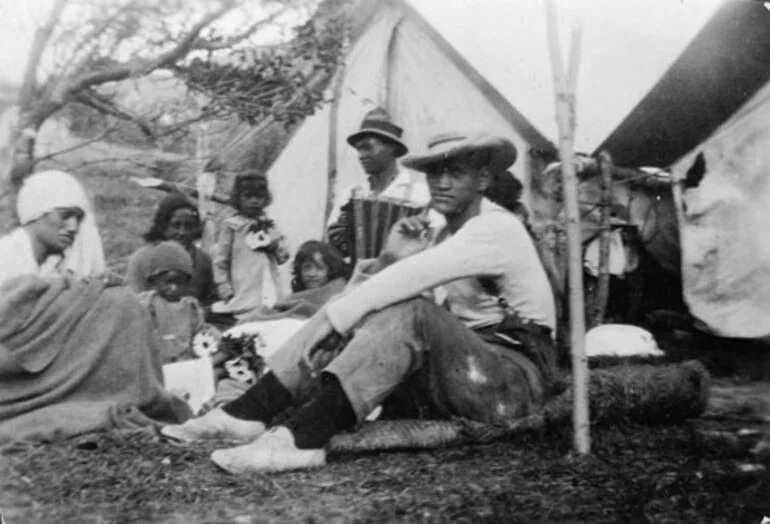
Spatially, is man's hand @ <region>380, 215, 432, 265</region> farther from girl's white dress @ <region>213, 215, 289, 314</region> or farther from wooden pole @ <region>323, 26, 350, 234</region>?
girl's white dress @ <region>213, 215, 289, 314</region>

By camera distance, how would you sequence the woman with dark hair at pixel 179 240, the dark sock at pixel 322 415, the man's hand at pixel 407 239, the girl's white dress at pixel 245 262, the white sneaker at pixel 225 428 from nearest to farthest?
the dark sock at pixel 322 415 → the white sneaker at pixel 225 428 → the man's hand at pixel 407 239 → the woman with dark hair at pixel 179 240 → the girl's white dress at pixel 245 262

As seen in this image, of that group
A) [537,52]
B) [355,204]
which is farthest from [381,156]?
[537,52]

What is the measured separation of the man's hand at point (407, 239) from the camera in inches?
107

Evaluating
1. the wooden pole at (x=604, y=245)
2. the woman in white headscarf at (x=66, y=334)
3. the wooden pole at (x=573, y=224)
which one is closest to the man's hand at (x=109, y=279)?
the woman in white headscarf at (x=66, y=334)

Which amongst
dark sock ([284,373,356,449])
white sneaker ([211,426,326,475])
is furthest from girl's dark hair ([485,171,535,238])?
white sneaker ([211,426,326,475])

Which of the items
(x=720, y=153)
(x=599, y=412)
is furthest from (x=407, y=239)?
(x=720, y=153)

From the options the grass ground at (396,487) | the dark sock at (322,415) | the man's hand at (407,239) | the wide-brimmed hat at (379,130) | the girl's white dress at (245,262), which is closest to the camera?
the grass ground at (396,487)

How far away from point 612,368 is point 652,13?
1101mm

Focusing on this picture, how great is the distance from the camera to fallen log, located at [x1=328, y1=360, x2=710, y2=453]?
7.95 ft

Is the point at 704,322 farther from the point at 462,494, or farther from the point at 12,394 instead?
the point at 12,394

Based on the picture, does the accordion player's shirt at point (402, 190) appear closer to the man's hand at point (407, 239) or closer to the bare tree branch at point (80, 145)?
the man's hand at point (407, 239)

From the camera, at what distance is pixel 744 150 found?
341 centimetres

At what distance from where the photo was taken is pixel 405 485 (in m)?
2.25

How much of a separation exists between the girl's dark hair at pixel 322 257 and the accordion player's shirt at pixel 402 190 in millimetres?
85
